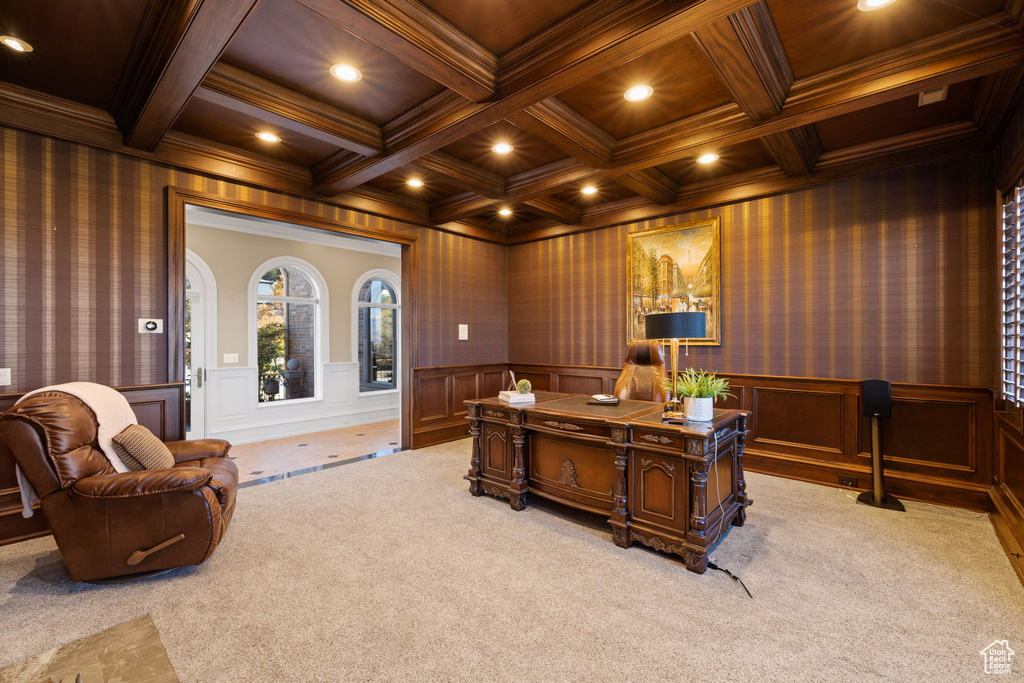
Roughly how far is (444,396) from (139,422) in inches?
121

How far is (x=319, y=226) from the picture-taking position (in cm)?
459

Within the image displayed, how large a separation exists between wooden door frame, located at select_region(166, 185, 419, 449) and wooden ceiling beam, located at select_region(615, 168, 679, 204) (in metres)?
2.60

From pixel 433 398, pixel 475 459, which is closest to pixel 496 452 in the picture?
pixel 475 459

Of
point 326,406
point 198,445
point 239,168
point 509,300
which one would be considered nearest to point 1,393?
point 198,445

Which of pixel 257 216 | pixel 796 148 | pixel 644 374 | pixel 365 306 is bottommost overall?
pixel 644 374

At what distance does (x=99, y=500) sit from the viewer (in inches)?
91.5

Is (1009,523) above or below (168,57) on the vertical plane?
below

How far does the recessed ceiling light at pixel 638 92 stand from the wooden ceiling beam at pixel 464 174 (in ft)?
5.64

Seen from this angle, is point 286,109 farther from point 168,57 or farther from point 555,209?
point 555,209

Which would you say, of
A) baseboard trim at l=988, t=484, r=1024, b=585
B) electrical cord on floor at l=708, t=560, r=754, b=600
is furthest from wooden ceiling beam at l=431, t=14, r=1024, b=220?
electrical cord on floor at l=708, t=560, r=754, b=600

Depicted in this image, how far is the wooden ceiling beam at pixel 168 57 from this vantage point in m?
2.04

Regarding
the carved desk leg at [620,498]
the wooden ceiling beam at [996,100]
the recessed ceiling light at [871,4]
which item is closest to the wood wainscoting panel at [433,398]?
the carved desk leg at [620,498]

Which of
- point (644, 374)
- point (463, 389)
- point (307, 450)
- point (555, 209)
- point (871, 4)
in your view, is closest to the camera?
point (871, 4)

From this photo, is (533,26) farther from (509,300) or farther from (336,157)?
(509,300)
